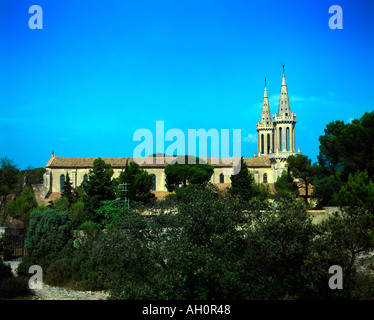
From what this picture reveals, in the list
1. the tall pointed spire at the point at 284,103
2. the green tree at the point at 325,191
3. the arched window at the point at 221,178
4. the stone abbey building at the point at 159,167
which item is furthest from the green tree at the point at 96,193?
the tall pointed spire at the point at 284,103

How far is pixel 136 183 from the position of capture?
40.3 meters

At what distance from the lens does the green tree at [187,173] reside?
45469 mm

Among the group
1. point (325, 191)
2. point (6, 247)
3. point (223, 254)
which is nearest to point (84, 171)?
point (6, 247)

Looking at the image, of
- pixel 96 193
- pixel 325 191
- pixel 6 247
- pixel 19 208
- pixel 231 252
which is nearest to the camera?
pixel 231 252

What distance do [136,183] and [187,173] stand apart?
7.57 m

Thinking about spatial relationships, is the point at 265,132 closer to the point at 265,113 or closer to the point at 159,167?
the point at 265,113

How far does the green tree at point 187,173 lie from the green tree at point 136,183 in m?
4.68

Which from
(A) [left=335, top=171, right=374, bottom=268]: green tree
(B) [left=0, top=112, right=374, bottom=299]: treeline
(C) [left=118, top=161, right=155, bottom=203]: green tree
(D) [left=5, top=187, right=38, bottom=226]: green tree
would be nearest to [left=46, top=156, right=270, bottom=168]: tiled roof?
(C) [left=118, top=161, right=155, bottom=203]: green tree

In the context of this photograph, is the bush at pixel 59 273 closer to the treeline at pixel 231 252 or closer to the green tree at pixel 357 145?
the treeline at pixel 231 252

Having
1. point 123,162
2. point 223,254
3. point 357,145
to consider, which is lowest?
point 223,254

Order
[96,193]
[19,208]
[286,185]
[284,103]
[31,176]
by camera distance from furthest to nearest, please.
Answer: [284,103], [31,176], [286,185], [96,193], [19,208]
